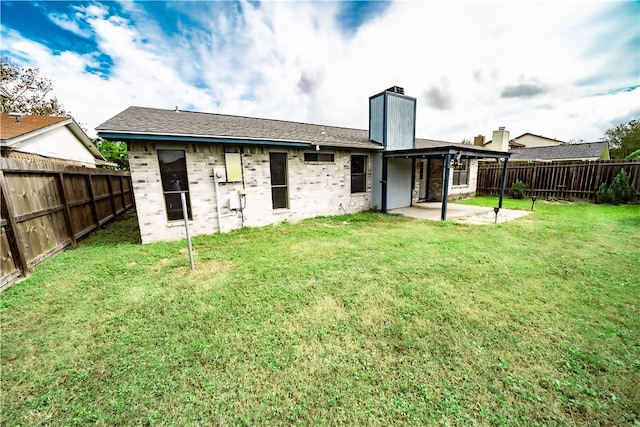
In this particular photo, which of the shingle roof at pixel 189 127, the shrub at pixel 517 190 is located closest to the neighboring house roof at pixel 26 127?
the shingle roof at pixel 189 127

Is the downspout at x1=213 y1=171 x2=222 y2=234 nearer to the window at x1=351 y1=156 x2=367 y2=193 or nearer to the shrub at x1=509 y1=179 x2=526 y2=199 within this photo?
the window at x1=351 y1=156 x2=367 y2=193

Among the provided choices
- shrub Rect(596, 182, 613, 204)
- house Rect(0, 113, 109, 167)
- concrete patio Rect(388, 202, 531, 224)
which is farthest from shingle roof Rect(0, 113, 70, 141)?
shrub Rect(596, 182, 613, 204)

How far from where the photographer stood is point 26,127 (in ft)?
34.1

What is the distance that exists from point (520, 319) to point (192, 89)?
13.4m

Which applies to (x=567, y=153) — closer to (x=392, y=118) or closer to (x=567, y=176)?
(x=567, y=176)

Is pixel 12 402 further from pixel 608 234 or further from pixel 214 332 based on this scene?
pixel 608 234

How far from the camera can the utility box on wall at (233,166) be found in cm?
666

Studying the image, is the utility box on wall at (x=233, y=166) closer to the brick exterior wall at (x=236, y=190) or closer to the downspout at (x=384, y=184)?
the brick exterior wall at (x=236, y=190)

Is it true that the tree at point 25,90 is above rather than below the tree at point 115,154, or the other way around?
above

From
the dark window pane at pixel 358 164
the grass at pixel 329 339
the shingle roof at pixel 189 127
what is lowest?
the grass at pixel 329 339

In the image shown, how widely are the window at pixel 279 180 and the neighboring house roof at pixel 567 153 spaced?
19.4m

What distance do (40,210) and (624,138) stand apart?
175 feet

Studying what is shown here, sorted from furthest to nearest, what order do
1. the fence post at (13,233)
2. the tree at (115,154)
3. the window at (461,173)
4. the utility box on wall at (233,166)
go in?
the tree at (115,154)
the window at (461,173)
the utility box on wall at (233,166)
the fence post at (13,233)

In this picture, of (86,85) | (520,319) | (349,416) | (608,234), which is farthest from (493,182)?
(86,85)
